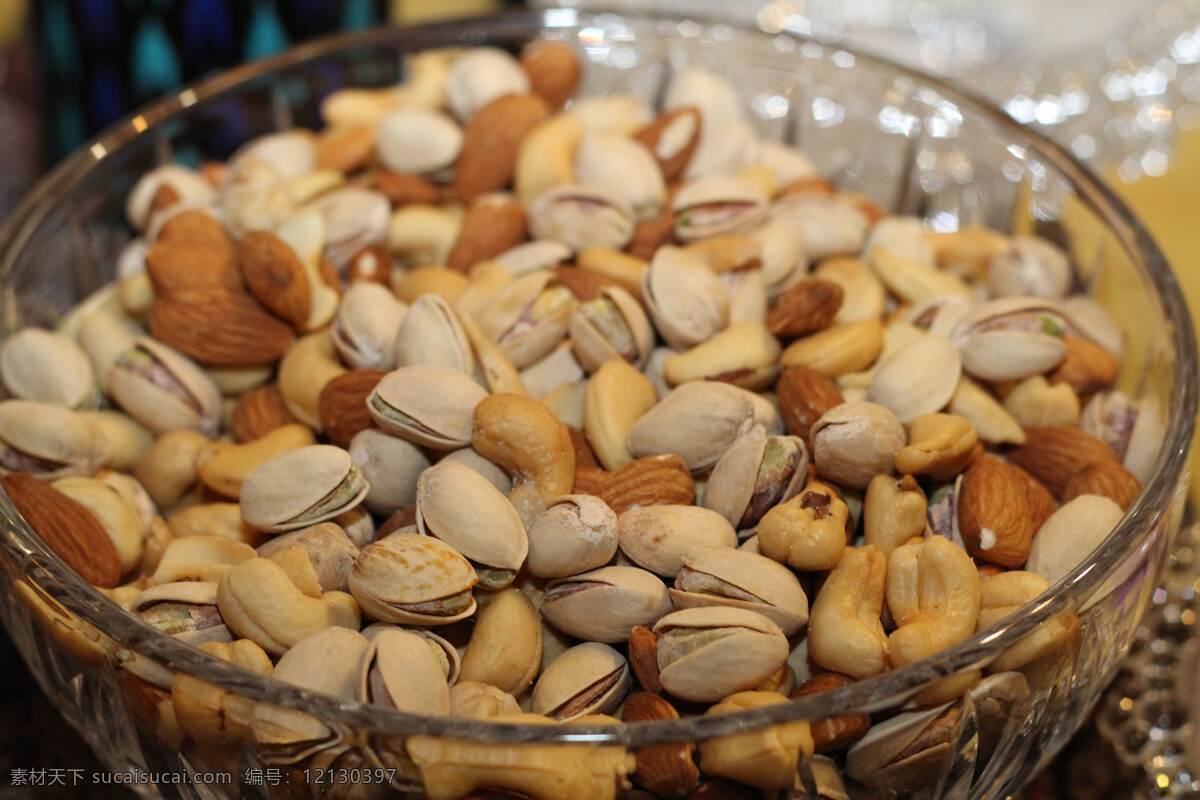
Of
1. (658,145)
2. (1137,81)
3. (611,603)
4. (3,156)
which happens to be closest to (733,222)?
(658,145)

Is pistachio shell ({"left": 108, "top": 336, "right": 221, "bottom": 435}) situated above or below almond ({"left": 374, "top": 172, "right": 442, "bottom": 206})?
below

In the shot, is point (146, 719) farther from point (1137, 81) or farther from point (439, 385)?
point (1137, 81)

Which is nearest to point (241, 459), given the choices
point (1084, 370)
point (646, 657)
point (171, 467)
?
point (171, 467)

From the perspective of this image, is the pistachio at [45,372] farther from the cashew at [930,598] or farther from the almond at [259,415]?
the cashew at [930,598]

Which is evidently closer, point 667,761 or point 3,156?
point 667,761

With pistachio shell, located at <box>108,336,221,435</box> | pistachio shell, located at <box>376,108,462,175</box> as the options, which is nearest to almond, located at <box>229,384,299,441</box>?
pistachio shell, located at <box>108,336,221,435</box>

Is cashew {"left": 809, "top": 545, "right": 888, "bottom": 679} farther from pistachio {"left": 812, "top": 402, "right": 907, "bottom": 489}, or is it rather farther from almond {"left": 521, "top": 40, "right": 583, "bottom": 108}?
almond {"left": 521, "top": 40, "right": 583, "bottom": 108}

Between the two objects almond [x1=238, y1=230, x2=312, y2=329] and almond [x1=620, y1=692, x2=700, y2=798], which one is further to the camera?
almond [x1=238, y1=230, x2=312, y2=329]

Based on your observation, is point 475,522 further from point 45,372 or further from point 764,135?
point 764,135
